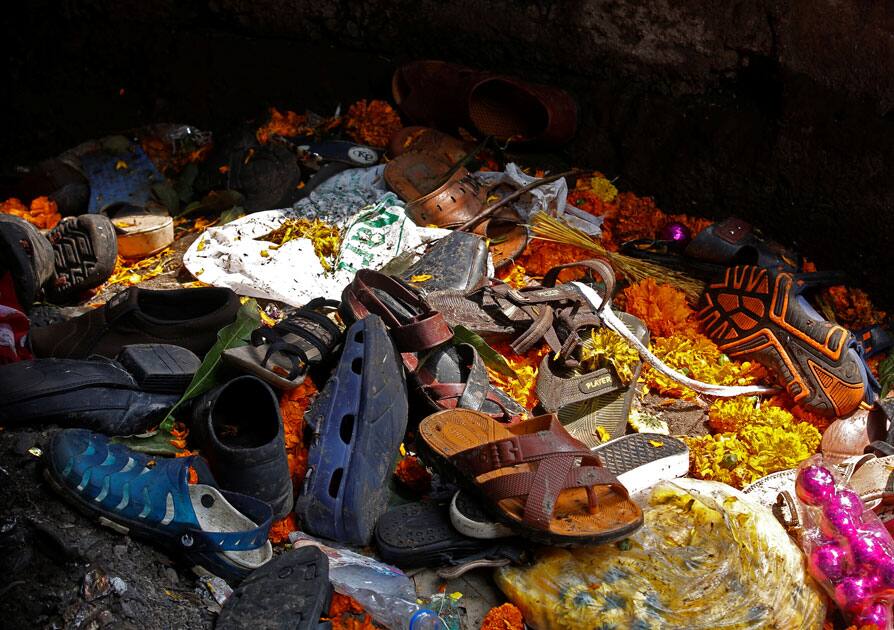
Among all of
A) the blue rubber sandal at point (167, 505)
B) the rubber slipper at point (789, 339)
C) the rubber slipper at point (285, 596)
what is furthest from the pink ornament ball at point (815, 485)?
the blue rubber sandal at point (167, 505)

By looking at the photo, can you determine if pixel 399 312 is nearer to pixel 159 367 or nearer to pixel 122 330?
pixel 159 367

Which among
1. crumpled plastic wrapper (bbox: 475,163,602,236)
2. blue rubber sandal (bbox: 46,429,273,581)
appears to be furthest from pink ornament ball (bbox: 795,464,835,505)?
crumpled plastic wrapper (bbox: 475,163,602,236)

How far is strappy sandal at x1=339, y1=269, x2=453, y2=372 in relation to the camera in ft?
8.80

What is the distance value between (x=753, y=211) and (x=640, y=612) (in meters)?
2.52

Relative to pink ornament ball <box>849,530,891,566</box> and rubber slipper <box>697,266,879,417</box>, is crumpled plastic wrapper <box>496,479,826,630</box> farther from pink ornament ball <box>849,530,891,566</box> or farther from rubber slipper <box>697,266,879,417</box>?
rubber slipper <box>697,266,879,417</box>

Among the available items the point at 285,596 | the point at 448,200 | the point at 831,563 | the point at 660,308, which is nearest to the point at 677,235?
the point at 660,308

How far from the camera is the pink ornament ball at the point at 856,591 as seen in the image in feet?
7.59

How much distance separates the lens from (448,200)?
3867 mm

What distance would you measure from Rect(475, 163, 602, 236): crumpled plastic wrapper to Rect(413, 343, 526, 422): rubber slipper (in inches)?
49.2

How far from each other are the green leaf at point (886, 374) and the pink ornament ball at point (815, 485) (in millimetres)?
1092

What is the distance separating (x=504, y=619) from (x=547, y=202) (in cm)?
231

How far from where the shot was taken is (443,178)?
4094 millimetres

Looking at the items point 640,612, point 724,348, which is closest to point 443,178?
point 724,348

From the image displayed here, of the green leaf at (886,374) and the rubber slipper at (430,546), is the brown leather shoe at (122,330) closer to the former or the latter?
the rubber slipper at (430,546)
